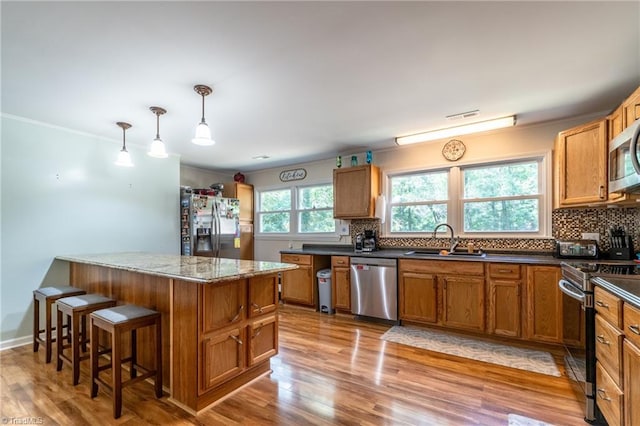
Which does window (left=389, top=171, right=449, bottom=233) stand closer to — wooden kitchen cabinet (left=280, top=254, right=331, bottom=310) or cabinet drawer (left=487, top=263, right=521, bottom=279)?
cabinet drawer (left=487, top=263, right=521, bottom=279)

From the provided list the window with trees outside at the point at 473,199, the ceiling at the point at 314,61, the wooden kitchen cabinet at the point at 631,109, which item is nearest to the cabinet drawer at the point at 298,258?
the window with trees outside at the point at 473,199

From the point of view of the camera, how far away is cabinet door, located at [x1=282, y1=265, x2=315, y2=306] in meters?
4.30

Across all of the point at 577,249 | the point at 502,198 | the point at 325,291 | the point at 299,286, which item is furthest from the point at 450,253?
the point at 299,286

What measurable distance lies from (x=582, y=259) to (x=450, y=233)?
1.30 metres

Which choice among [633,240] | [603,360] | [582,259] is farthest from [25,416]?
[633,240]

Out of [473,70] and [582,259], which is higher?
[473,70]

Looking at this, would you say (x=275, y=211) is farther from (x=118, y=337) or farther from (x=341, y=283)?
(x=118, y=337)

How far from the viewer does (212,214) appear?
4797 mm

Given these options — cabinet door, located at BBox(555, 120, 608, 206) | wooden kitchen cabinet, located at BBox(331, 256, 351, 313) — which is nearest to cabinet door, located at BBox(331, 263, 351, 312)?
wooden kitchen cabinet, located at BBox(331, 256, 351, 313)

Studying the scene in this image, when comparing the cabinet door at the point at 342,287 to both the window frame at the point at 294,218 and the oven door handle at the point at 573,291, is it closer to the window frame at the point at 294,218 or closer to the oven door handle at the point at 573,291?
the window frame at the point at 294,218

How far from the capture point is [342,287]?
13.1 feet

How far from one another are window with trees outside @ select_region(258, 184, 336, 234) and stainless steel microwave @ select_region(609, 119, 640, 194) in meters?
3.35

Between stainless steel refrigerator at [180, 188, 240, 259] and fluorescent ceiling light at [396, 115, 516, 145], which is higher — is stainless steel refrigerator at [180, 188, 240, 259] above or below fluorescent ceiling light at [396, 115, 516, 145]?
below

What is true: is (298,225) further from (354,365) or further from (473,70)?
(473,70)
